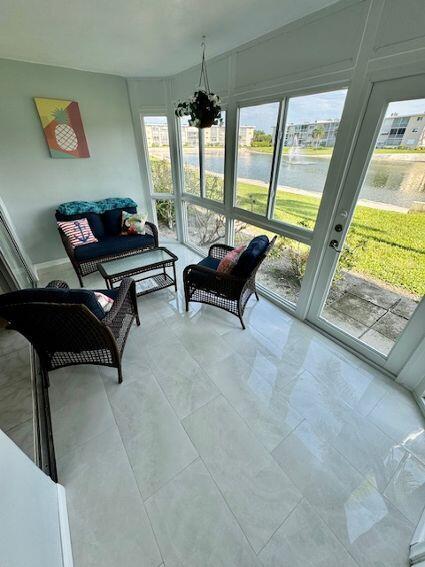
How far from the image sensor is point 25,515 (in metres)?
0.83

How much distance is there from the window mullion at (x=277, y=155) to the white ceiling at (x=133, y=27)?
575 mm

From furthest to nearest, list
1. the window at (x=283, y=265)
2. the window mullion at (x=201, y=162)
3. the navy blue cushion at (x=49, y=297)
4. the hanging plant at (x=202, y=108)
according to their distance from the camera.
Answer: the window mullion at (x=201, y=162) < the window at (x=283, y=265) < the hanging plant at (x=202, y=108) < the navy blue cushion at (x=49, y=297)

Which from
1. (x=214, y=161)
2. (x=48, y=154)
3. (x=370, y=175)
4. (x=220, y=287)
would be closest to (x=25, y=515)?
(x=220, y=287)

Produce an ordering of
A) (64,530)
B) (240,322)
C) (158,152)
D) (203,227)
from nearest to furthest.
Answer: (64,530) → (240,322) → (158,152) → (203,227)

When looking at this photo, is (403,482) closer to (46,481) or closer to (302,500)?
(302,500)

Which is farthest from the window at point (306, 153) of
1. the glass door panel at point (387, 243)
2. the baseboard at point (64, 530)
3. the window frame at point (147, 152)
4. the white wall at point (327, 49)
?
the baseboard at point (64, 530)

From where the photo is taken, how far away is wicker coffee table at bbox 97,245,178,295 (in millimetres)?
2560

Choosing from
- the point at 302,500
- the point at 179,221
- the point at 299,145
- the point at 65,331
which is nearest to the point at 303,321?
the point at 302,500

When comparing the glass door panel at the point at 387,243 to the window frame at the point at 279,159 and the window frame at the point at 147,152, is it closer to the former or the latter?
the window frame at the point at 279,159

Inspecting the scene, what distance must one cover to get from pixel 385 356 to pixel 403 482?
897 mm

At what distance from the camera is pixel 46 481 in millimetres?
1100

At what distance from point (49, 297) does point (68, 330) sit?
0.28m

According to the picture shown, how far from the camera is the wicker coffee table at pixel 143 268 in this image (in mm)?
2560

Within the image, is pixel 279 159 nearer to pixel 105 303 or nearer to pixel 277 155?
pixel 277 155
